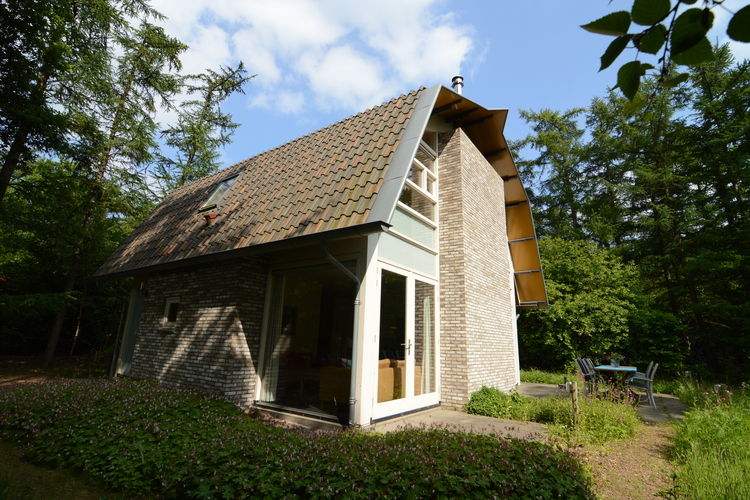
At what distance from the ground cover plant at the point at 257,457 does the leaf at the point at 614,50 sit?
10.6ft

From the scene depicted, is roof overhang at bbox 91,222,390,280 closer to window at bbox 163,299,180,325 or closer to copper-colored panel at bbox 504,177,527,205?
window at bbox 163,299,180,325

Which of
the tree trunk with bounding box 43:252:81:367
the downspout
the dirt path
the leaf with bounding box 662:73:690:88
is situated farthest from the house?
the tree trunk with bounding box 43:252:81:367

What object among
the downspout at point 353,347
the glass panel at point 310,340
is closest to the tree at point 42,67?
the glass panel at point 310,340

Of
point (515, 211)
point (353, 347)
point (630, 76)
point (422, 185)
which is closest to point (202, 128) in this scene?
point (422, 185)

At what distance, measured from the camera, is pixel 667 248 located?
1669cm

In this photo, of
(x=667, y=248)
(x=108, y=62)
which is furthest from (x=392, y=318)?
(x=667, y=248)

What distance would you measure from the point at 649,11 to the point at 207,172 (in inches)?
870

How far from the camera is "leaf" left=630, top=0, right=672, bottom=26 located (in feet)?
3.25

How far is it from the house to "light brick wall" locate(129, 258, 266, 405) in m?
0.04

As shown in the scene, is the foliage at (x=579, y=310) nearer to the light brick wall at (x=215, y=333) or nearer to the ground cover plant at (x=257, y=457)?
the ground cover plant at (x=257, y=457)

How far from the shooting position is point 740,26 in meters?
0.99

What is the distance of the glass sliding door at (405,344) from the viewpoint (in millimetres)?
6309

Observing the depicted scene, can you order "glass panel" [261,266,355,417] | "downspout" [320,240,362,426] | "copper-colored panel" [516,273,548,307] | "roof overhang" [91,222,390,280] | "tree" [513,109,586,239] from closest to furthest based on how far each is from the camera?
"roof overhang" [91,222,390,280] < "downspout" [320,240,362,426] < "glass panel" [261,266,355,417] < "copper-colored panel" [516,273,548,307] < "tree" [513,109,586,239]

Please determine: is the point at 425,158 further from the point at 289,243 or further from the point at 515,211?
the point at 515,211
